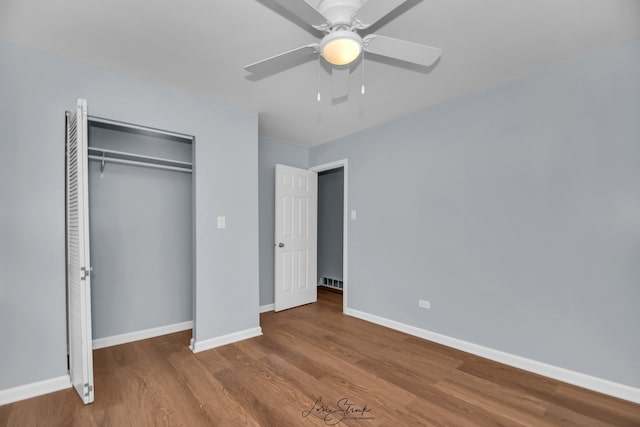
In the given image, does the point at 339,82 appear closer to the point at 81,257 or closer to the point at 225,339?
the point at 81,257

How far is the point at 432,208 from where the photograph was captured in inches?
122

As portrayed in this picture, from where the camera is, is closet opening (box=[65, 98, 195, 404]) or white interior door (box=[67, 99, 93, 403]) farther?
closet opening (box=[65, 98, 195, 404])

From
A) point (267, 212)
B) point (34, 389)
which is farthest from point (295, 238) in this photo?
point (34, 389)

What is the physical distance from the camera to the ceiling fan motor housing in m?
1.43

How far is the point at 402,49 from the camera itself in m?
1.66

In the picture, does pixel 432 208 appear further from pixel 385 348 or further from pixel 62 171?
pixel 62 171

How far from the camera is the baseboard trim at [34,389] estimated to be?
6.49ft

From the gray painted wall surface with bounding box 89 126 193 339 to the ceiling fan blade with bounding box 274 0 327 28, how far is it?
2425mm

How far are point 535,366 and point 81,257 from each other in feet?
11.9

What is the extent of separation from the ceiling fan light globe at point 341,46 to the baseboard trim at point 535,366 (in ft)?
9.14

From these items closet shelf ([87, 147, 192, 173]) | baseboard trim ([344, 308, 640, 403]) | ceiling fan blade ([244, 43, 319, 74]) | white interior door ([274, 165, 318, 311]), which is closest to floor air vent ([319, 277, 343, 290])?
white interior door ([274, 165, 318, 311])

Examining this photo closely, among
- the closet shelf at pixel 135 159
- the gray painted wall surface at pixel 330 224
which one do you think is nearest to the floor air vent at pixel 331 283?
the gray painted wall surface at pixel 330 224

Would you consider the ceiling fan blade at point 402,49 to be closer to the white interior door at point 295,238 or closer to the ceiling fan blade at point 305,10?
the ceiling fan blade at point 305,10

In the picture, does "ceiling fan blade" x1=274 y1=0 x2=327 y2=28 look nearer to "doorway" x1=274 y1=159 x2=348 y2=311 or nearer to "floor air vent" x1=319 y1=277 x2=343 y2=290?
"doorway" x1=274 y1=159 x2=348 y2=311
